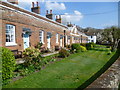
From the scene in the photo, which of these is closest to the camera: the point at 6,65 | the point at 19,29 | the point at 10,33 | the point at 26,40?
the point at 6,65

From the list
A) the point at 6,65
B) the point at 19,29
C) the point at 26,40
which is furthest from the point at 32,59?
the point at 26,40

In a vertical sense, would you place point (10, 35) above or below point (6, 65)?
above

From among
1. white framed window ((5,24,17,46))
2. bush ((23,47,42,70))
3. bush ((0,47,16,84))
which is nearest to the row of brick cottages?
white framed window ((5,24,17,46))

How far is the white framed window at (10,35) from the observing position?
1023cm

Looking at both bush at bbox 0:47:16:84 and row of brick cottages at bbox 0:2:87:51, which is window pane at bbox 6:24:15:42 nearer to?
row of brick cottages at bbox 0:2:87:51

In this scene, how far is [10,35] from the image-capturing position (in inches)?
415

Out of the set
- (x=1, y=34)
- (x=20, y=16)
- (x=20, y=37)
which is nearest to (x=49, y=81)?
(x=1, y=34)

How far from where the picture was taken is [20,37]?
38.2ft

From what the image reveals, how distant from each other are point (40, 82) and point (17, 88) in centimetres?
114

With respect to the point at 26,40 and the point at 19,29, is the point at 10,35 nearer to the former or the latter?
the point at 19,29

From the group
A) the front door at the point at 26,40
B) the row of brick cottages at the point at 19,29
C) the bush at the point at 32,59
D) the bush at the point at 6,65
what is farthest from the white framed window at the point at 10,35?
the bush at the point at 6,65

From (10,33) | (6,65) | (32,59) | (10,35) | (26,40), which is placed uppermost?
(10,33)

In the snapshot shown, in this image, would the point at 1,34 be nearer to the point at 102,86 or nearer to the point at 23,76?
the point at 23,76

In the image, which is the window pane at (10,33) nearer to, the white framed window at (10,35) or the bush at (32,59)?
the white framed window at (10,35)
